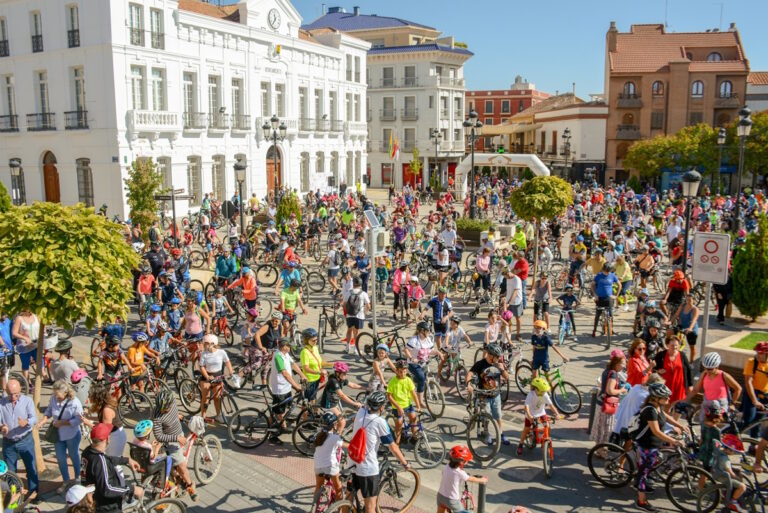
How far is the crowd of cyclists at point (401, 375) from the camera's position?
26.2 ft

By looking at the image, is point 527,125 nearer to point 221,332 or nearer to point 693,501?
point 221,332

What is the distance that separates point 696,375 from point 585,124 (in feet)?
167

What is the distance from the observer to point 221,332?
15.4m

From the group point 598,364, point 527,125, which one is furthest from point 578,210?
point 527,125

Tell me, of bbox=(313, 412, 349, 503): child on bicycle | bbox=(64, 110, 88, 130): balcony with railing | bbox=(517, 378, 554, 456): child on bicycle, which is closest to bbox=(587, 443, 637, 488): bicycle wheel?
bbox=(517, 378, 554, 456): child on bicycle

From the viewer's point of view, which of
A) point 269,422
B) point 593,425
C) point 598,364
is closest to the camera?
point 593,425

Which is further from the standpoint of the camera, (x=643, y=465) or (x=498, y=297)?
(x=498, y=297)

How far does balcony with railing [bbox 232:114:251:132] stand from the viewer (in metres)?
37.2

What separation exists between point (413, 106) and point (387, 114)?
2.66 metres

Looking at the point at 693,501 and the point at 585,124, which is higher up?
the point at 585,124

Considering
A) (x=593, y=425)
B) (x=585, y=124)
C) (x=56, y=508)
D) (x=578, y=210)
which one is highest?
(x=585, y=124)

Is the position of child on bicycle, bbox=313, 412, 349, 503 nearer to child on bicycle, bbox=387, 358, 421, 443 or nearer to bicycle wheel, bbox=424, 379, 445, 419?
child on bicycle, bbox=387, 358, 421, 443

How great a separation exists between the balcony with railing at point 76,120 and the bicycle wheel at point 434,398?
2495cm

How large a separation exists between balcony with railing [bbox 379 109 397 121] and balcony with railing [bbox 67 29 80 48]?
35.0 meters
